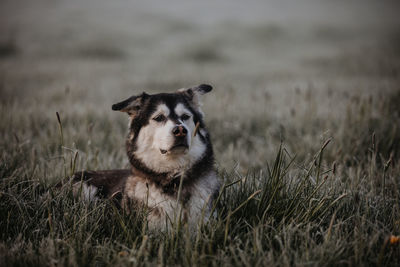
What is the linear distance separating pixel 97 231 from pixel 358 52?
14.9 meters

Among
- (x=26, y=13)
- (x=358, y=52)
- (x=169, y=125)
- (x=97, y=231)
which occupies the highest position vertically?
(x=26, y=13)

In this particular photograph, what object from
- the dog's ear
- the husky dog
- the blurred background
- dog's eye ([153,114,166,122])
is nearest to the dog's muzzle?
the husky dog

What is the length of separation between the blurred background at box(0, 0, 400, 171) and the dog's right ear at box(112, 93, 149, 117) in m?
0.63

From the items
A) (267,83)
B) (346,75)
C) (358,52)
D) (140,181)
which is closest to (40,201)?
(140,181)

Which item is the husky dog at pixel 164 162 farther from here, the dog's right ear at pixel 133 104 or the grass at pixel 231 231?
the grass at pixel 231 231

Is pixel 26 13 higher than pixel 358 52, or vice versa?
pixel 26 13

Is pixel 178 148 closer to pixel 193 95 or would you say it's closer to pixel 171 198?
pixel 171 198

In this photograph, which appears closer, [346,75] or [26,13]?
[346,75]

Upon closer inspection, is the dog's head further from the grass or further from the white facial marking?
the grass

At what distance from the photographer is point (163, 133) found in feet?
8.07

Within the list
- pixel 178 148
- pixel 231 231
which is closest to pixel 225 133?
pixel 178 148

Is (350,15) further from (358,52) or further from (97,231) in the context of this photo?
(97,231)

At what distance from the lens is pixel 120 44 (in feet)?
57.2

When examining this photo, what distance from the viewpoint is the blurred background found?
4684 millimetres
